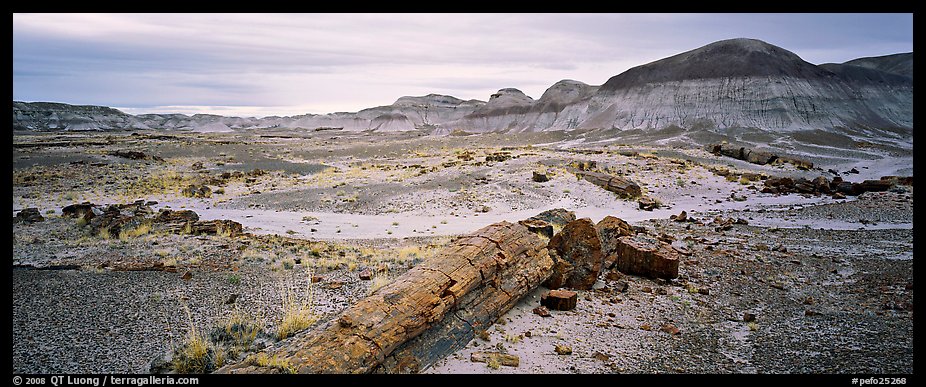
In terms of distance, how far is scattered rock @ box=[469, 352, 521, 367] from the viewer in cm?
568

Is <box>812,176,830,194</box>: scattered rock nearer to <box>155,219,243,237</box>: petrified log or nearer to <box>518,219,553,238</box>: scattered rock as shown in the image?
<box>518,219,553,238</box>: scattered rock

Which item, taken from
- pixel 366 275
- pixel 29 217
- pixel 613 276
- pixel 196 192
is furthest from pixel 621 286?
pixel 196 192

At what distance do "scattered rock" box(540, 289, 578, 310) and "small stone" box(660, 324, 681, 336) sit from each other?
4.47ft

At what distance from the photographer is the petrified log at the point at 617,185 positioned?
22.8 metres

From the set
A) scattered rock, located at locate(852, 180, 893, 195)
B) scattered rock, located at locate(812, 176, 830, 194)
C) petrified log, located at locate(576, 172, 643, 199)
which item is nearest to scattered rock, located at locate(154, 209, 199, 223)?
petrified log, located at locate(576, 172, 643, 199)

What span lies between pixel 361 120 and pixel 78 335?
17949cm

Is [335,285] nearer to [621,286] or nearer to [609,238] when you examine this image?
[621,286]

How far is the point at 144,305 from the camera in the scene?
24.2ft

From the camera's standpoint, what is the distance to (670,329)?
7.05 meters

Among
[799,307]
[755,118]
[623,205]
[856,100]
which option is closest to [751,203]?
[623,205]

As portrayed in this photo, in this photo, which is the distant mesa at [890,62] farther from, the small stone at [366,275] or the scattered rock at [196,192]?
the small stone at [366,275]

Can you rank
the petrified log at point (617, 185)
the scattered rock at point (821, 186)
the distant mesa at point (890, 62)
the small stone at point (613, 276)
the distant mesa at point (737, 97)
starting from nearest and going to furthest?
1. the small stone at point (613, 276)
2. the petrified log at point (617, 185)
3. the scattered rock at point (821, 186)
4. the distant mesa at point (737, 97)
5. the distant mesa at point (890, 62)

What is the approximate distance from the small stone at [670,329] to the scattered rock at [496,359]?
2614mm

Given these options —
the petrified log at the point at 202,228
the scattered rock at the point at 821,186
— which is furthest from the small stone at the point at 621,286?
the scattered rock at the point at 821,186
